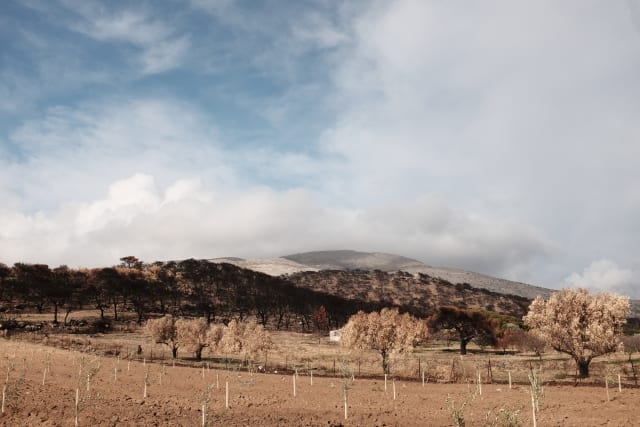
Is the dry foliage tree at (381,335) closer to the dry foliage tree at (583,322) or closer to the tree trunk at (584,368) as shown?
the dry foliage tree at (583,322)

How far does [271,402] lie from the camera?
35.2 metres

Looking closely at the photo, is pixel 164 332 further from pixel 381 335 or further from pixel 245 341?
pixel 381 335

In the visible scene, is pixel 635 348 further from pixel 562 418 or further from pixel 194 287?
pixel 194 287

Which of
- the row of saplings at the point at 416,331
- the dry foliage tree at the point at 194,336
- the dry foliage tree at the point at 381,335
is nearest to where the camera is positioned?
the row of saplings at the point at 416,331

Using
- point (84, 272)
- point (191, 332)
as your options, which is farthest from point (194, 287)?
point (191, 332)

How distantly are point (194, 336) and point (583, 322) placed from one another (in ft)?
152

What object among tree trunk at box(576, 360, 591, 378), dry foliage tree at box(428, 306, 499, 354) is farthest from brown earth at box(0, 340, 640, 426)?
dry foliage tree at box(428, 306, 499, 354)

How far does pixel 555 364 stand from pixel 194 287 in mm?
99971

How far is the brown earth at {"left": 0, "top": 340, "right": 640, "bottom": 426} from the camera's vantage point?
28.5 metres

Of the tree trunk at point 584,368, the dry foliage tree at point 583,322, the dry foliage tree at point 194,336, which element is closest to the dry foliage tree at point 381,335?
the dry foliage tree at point 583,322

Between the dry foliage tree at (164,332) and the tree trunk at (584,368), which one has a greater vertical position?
the dry foliage tree at (164,332)

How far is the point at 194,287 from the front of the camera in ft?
447

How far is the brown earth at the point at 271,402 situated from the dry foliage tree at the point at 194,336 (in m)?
14.4

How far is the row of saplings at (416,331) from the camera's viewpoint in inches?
1816
